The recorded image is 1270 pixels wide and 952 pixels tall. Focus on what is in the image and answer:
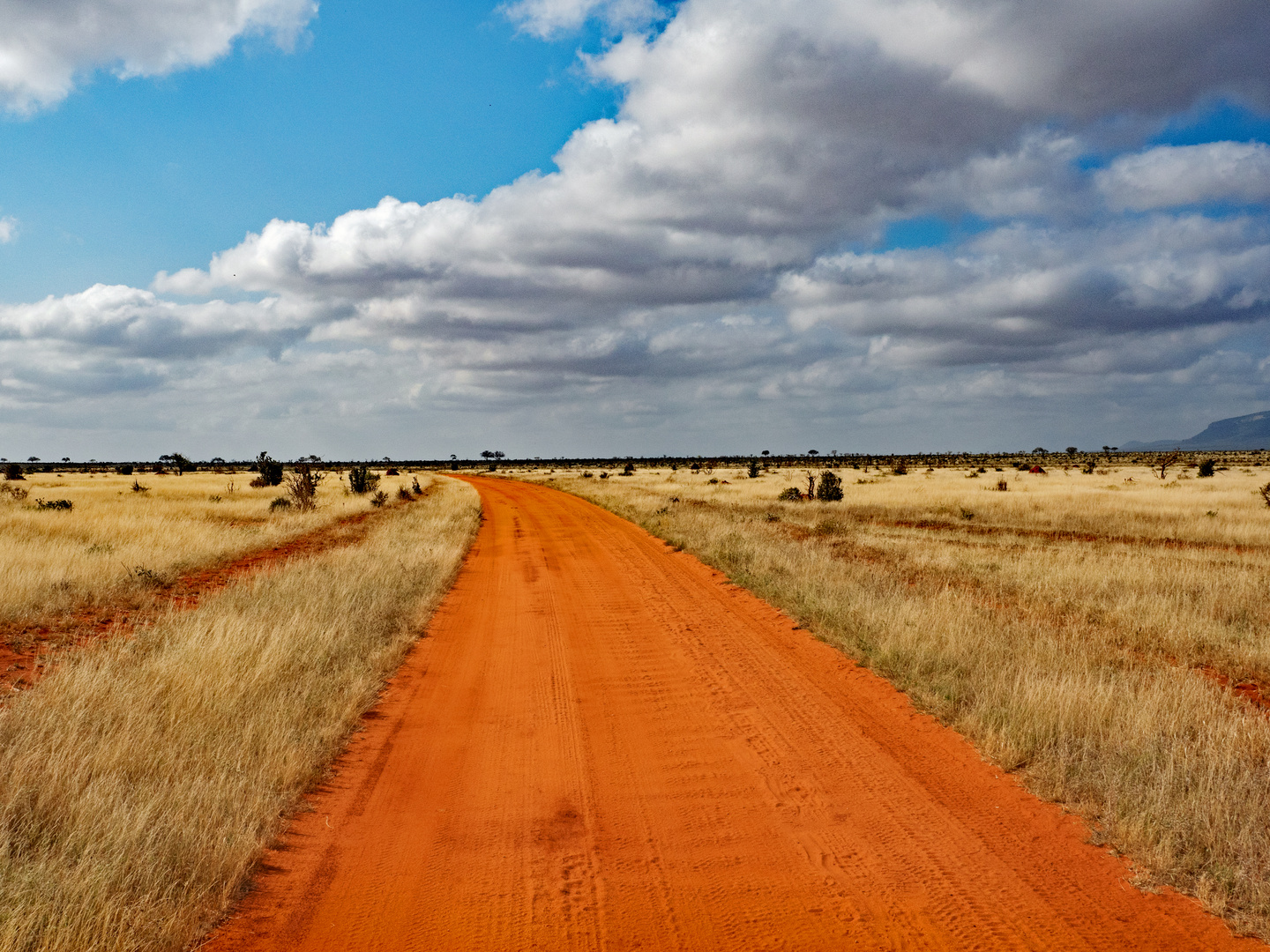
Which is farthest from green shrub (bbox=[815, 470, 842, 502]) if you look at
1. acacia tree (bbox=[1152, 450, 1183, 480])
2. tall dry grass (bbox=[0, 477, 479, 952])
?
acacia tree (bbox=[1152, 450, 1183, 480])

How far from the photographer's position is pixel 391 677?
8.57 metres

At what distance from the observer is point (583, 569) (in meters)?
16.3

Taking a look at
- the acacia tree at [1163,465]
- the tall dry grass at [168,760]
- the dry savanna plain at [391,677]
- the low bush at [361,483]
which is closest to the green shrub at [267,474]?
Answer: the low bush at [361,483]

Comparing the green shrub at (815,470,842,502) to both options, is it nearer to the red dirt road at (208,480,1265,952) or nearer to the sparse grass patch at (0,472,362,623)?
the sparse grass patch at (0,472,362,623)

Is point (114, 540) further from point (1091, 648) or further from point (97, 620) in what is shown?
point (1091, 648)

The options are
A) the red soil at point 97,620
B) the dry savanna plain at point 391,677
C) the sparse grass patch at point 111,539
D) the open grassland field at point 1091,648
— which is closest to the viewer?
the dry savanna plain at point 391,677

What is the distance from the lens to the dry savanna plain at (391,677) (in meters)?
4.28

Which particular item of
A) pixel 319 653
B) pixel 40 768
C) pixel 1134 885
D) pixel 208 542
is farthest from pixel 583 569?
pixel 1134 885

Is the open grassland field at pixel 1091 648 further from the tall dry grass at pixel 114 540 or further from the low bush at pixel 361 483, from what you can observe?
the low bush at pixel 361 483

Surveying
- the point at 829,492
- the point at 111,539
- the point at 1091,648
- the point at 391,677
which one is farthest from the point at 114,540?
the point at 829,492

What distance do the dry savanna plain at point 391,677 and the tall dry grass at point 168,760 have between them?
0.07 feet

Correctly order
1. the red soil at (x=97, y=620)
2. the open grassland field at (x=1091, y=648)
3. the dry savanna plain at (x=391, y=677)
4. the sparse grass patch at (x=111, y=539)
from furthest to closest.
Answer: the sparse grass patch at (x=111, y=539), the red soil at (x=97, y=620), the open grassland field at (x=1091, y=648), the dry savanna plain at (x=391, y=677)

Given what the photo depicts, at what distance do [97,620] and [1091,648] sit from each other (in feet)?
45.9

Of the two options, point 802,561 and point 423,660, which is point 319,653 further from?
point 802,561
